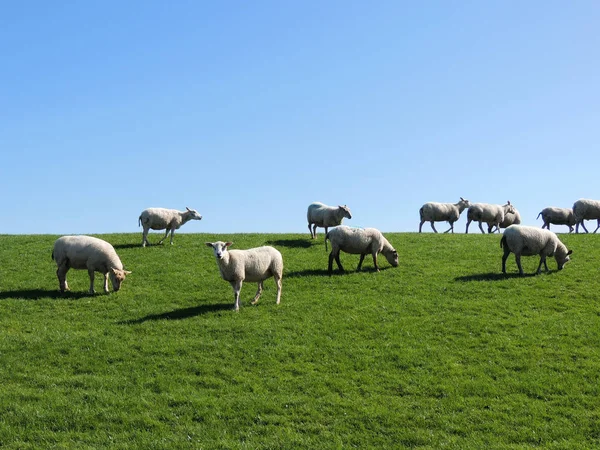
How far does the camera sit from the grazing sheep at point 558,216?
155ft

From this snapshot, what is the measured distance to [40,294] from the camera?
1004 inches

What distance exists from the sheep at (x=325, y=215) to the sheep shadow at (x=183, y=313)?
41.9ft

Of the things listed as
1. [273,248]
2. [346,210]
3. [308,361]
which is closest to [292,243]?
[346,210]

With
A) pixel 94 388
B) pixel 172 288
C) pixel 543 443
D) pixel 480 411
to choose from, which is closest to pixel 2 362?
pixel 94 388

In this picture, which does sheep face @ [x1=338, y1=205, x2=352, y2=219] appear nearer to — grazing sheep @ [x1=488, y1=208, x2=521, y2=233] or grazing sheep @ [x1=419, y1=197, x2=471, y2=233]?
grazing sheep @ [x1=419, y1=197, x2=471, y2=233]

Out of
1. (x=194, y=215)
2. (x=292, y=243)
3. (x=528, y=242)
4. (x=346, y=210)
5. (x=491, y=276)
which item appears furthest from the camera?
(x=194, y=215)

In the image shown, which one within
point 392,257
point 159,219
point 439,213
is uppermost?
point 439,213

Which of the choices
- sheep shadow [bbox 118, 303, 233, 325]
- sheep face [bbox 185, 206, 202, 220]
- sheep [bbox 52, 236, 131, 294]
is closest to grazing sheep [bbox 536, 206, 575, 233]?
sheep face [bbox 185, 206, 202, 220]

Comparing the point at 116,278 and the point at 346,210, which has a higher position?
the point at 346,210

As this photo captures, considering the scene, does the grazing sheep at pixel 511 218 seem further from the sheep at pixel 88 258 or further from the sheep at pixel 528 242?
the sheep at pixel 88 258

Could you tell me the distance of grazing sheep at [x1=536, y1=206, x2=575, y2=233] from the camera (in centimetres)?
4736

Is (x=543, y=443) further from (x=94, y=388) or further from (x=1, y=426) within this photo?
(x=1, y=426)

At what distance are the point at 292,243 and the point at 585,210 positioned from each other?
24404mm

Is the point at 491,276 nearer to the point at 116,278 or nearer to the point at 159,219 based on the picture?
the point at 116,278
